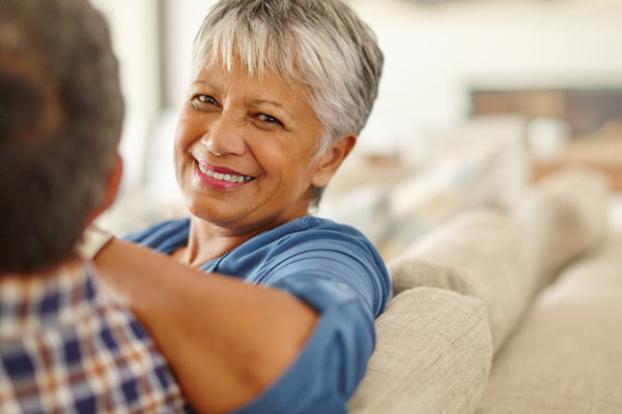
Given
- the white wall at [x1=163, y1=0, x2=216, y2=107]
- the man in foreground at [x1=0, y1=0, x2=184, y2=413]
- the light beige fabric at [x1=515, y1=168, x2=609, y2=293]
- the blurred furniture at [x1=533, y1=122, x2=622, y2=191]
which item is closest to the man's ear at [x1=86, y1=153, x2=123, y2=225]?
the man in foreground at [x1=0, y1=0, x2=184, y2=413]

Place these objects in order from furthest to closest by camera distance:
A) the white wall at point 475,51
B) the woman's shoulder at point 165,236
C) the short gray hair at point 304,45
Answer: the white wall at point 475,51, the woman's shoulder at point 165,236, the short gray hair at point 304,45

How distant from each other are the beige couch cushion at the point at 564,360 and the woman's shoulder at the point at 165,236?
0.62m

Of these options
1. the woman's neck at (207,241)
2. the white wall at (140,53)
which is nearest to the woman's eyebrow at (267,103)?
the woman's neck at (207,241)

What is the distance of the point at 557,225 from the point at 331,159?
1.38m

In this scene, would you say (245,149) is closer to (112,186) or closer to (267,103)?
(267,103)

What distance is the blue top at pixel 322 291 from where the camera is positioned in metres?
0.76

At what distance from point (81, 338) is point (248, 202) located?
623 mm

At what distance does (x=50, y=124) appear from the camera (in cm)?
61

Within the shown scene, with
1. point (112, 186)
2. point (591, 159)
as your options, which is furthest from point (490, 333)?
point (591, 159)

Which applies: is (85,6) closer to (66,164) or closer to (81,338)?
(66,164)

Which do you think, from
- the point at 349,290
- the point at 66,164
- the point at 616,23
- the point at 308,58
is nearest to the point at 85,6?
the point at 66,164

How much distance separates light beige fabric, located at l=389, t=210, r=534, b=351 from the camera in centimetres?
144

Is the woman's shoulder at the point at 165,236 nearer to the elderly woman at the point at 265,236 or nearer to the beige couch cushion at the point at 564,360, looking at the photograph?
the elderly woman at the point at 265,236

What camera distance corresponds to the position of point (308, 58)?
1.19 m
